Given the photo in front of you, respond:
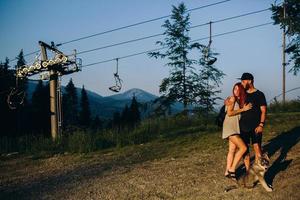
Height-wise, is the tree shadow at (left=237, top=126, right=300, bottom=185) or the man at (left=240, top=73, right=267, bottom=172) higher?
the man at (left=240, top=73, right=267, bottom=172)

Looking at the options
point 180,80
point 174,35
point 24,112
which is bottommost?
point 24,112

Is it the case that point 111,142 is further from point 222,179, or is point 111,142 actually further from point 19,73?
point 19,73


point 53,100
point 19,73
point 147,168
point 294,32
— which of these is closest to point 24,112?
point 19,73

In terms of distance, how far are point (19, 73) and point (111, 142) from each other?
40.8 feet

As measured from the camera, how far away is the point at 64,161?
557 inches

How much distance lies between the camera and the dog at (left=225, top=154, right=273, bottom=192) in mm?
7555

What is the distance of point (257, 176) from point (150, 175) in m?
3.04

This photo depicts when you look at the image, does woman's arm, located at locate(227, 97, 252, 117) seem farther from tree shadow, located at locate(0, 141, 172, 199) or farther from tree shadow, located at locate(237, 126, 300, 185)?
tree shadow, located at locate(0, 141, 172, 199)

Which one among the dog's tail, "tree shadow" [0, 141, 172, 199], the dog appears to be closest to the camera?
the dog

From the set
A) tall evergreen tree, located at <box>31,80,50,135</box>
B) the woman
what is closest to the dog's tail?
the woman

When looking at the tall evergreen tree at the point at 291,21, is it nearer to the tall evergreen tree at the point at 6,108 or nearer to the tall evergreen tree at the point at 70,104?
the tall evergreen tree at the point at 6,108

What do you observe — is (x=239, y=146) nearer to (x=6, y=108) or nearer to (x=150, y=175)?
(x=150, y=175)

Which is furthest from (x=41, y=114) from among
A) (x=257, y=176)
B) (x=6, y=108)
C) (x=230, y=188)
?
(x=257, y=176)

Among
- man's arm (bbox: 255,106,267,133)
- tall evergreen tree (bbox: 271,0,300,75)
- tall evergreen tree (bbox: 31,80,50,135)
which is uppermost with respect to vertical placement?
tall evergreen tree (bbox: 271,0,300,75)
